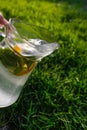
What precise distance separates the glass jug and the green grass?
356 mm

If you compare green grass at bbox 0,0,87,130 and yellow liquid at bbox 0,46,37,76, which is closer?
yellow liquid at bbox 0,46,37,76

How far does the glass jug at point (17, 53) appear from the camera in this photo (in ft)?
6.97

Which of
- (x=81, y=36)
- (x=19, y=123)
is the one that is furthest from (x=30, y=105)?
(x=81, y=36)

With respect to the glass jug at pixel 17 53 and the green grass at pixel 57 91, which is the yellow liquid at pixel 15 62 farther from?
the green grass at pixel 57 91

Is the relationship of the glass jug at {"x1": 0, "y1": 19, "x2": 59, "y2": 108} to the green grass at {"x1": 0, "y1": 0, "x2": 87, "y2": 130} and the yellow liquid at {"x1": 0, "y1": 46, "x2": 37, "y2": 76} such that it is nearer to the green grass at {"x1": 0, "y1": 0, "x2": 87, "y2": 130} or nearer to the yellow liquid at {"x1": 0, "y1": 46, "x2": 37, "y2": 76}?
the yellow liquid at {"x1": 0, "y1": 46, "x2": 37, "y2": 76}

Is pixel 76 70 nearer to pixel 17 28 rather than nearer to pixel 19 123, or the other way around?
pixel 19 123

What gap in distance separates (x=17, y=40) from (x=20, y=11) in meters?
2.48

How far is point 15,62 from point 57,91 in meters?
0.86

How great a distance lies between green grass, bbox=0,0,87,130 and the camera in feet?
8.96

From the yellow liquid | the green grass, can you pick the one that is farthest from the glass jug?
the green grass

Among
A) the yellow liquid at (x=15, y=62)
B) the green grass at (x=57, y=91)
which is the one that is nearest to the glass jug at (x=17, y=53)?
the yellow liquid at (x=15, y=62)

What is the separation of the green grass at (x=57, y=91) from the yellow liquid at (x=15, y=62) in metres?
0.57

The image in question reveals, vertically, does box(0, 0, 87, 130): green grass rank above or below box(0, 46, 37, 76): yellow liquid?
below

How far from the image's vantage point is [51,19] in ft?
14.9
